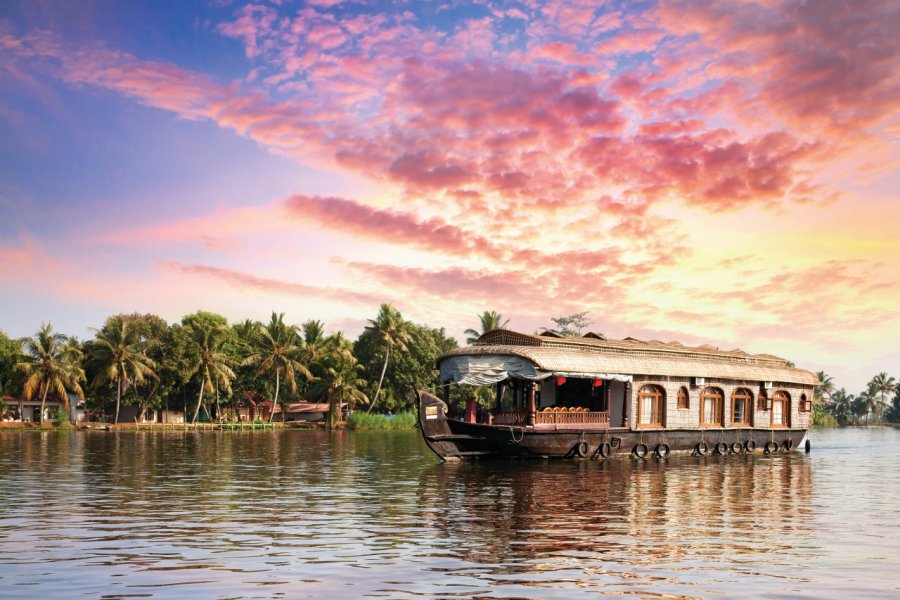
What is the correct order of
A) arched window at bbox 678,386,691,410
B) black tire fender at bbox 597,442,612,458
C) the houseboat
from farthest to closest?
arched window at bbox 678,386,691,410 < black tire fender at bbox 597,442,612,458 < the houseboat

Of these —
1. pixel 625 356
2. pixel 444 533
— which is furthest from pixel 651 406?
pixel 444 533

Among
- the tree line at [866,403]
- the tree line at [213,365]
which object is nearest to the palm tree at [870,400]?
the tree line at [866,403]

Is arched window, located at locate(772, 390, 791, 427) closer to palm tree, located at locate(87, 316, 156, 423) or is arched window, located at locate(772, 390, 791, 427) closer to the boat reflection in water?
the boat reflection in water

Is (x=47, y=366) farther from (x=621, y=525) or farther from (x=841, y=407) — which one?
(x=841, y=407)

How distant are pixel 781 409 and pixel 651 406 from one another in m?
9.07

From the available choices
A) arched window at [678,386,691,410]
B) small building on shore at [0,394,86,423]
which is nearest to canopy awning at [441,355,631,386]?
arched window at [678,386,691,410]

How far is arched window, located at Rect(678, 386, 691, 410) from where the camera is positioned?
3006cm

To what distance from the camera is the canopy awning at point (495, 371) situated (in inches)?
1016

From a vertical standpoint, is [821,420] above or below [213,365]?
below

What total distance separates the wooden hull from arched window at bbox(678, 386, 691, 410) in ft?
2.86

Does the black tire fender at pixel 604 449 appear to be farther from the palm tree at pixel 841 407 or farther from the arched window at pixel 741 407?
the palm tree at pixel 841 407

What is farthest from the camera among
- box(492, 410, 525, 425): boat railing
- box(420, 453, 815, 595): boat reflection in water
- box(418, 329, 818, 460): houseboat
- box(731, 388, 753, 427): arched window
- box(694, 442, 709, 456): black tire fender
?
box(731, 388, 753, 427): arched window

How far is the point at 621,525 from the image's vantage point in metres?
13.5

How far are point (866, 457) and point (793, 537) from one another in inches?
1072
